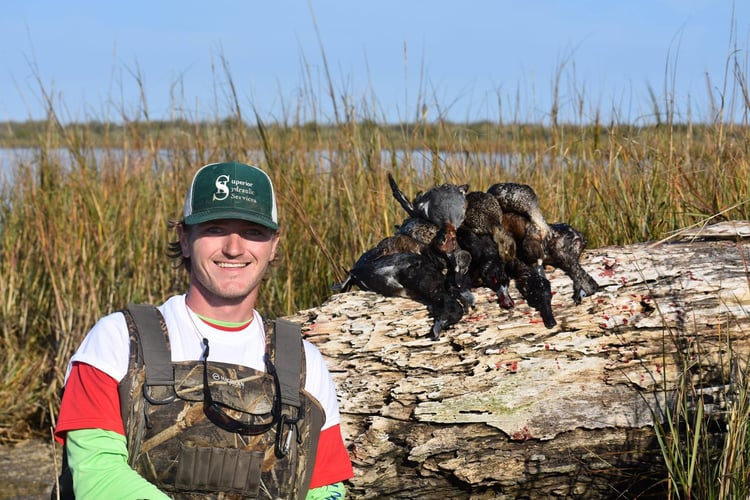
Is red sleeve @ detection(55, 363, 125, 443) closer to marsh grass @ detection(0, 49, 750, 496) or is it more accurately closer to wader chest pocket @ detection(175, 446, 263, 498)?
wader chest pocket @ detection(175, 446, 263, 498)

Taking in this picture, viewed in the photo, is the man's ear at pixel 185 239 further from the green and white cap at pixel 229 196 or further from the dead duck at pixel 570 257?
the dead duck at pixel 570 257

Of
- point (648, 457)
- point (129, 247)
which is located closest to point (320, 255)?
point (129, 247)

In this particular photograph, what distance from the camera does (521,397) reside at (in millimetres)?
3908

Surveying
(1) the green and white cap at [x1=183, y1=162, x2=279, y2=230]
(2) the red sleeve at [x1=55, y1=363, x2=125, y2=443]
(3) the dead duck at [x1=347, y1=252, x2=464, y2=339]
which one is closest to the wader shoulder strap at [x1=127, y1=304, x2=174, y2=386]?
(2) the red sleeve at [x1=55, y1=363, x2=125, y2=443]

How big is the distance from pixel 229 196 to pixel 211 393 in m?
0.64

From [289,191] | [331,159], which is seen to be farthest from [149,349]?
[331,159]

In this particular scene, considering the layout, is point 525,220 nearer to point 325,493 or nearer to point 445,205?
point 445,205

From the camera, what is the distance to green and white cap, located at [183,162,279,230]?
9.10 ft

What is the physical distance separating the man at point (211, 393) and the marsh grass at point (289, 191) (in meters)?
2.40

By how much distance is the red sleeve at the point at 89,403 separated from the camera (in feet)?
Result: 8.07

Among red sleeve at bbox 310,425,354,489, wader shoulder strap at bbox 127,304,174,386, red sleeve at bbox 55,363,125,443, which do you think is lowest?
red sleeve at bbox 310,425,354,489

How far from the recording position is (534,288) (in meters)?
4.05

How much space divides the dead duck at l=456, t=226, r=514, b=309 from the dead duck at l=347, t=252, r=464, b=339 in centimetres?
18

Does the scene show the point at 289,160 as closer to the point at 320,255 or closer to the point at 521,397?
the point at 320,255
